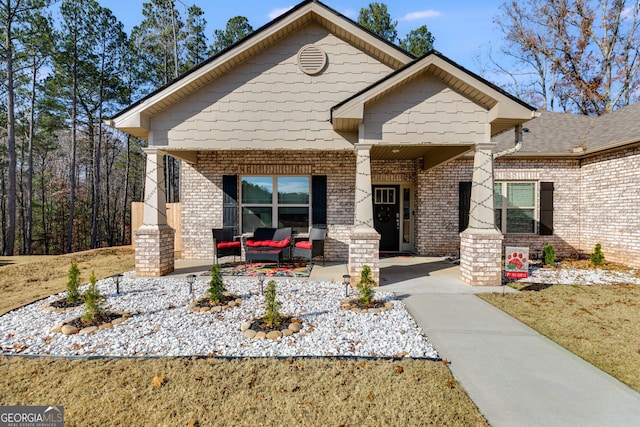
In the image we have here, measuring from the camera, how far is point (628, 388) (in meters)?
2.60

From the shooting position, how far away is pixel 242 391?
8.20ft

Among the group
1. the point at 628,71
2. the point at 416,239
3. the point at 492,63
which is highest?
the point at 492,63

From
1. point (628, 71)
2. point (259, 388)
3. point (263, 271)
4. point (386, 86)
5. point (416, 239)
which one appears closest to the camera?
point (259, 388)

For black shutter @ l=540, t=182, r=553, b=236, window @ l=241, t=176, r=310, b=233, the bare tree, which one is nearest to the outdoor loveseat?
window @ l=241, t=176, r=310, b=233

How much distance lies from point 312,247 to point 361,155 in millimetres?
2579

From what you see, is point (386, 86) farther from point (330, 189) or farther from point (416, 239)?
Answer: point (416, 239)

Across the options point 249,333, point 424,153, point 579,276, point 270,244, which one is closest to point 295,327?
point 249,333

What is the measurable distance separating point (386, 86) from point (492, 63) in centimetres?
1797

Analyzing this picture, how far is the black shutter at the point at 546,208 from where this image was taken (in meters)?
9.03

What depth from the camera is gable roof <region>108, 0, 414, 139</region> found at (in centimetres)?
611

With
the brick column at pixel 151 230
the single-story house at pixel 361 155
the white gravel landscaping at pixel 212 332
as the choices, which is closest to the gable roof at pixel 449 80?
the single-story house at pixel 361 155

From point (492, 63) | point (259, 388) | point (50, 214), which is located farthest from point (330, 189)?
point (50, 214)

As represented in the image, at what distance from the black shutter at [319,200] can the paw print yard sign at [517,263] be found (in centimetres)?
455

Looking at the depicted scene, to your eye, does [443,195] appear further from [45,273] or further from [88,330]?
[45,273]
